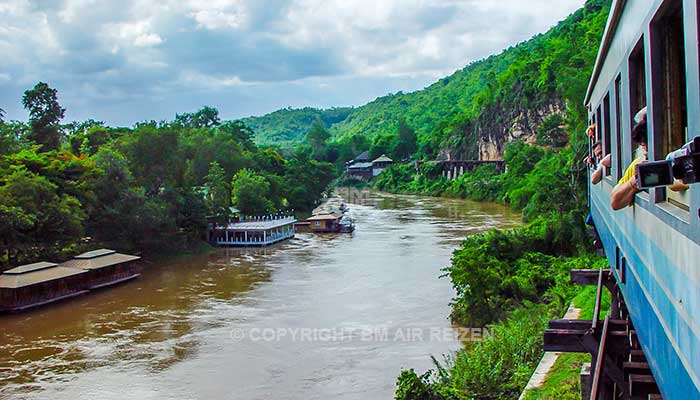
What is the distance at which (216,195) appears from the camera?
35.6 metres

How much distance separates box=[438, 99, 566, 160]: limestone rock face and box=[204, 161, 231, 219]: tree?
3143cm

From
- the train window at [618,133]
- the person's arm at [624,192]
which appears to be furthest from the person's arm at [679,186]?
the train window at [618,133]

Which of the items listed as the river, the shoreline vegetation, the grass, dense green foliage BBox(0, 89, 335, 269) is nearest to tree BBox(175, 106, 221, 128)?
the shoreline vegetation

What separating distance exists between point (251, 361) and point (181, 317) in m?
5.04

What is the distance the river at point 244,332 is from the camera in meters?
12.6

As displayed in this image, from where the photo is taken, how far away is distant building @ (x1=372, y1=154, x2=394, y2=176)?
283 ft

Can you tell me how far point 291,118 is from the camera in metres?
189

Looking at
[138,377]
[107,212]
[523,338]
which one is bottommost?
[138,377]

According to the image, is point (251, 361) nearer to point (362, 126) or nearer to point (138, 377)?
point (138, 377)

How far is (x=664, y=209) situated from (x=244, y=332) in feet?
46.7

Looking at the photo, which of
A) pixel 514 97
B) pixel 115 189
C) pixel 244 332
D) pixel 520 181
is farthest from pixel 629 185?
pixel 514 97

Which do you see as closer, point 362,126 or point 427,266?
point 427,266

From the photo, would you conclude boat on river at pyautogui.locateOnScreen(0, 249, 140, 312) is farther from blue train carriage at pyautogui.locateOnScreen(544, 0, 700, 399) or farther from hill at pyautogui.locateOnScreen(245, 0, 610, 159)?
hill at pyautogui.locateOnScreen(245, 0, 610, 159)

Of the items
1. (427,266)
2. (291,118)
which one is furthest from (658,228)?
(291,118)
